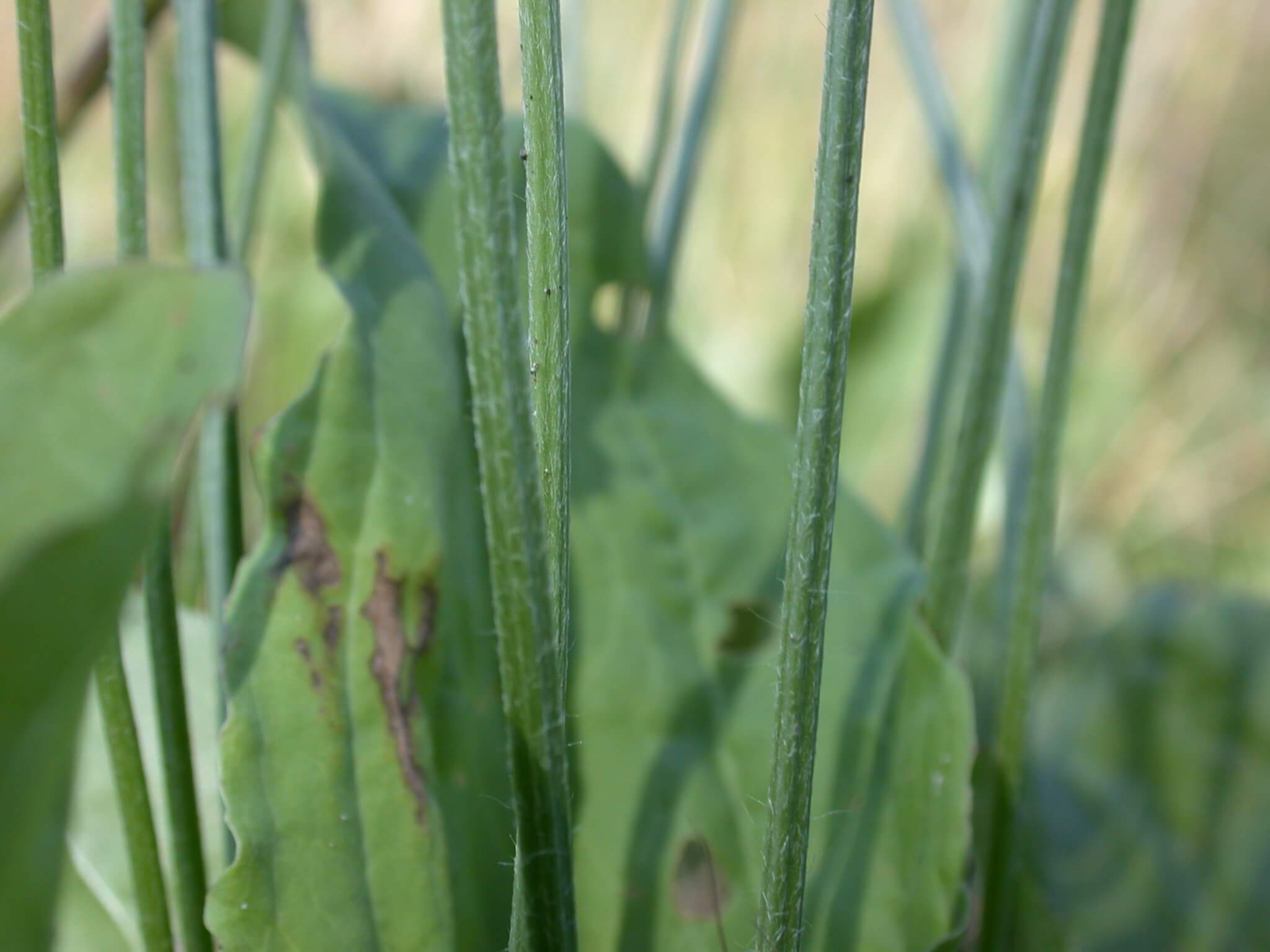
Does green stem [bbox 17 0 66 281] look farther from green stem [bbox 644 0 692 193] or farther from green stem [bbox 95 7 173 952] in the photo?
green stem [bbox 644 0 692 193]

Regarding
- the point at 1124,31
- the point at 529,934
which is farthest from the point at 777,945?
the point at 1124,31

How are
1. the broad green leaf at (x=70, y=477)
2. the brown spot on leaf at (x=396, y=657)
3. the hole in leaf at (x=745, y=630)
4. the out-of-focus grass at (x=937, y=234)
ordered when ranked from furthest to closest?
the out-of-focus grass at (x=937, y=234), the hole in leaf at (x=745, y=630), the brown spot on leaf at (x=396, y=657), the broad green leaf at (x=70, y=477)

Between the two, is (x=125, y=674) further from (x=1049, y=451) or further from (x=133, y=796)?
(x=1049, y=451)

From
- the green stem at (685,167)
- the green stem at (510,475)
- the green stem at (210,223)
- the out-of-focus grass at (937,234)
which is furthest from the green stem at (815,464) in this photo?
the out-of-focus grass at (937,234)

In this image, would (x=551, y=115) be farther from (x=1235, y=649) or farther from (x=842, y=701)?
(x=1235, y=649)

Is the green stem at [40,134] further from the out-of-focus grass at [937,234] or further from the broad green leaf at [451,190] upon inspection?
the out-of-focus grass at [937,234]

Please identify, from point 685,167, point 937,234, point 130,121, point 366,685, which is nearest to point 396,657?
point 366,685
